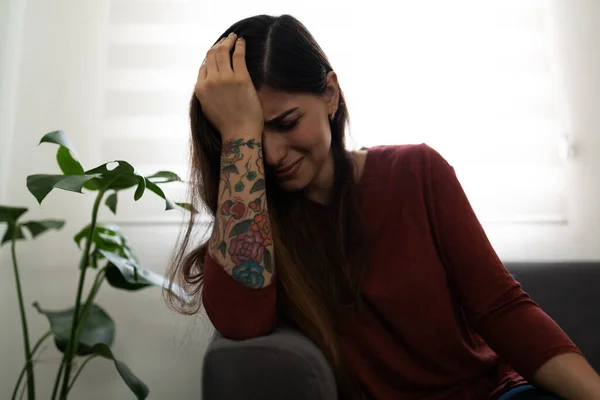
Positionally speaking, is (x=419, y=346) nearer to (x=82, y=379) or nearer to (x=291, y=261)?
(x=291, y=261)

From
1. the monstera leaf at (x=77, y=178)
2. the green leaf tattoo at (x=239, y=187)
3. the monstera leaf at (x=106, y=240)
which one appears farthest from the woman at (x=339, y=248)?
the monstera leaf at (x=106, y=240)

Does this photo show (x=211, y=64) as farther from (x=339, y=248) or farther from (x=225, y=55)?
(x=339, y=248)

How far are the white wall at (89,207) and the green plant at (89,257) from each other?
193mm

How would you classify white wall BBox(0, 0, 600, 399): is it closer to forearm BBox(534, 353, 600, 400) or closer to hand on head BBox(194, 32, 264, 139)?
hand on head BBox(194, 32, 264, 139)

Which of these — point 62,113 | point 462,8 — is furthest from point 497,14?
point 62,113

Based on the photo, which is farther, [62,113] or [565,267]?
[62,113]

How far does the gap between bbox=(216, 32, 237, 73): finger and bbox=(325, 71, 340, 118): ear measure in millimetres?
196

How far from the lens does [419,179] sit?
851 millimetres

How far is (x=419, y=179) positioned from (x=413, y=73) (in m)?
0.77

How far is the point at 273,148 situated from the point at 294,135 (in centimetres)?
4

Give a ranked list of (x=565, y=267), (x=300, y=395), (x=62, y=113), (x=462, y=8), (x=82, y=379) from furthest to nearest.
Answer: (x=462, y=8) < (x=62, y=113) < (x=82, y=379) < (x=565, y=267) < (x=300, y=395)

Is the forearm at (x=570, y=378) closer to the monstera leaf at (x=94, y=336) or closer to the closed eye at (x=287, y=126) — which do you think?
the closed eye at (x=287, y=126)

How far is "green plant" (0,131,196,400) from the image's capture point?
88 cm

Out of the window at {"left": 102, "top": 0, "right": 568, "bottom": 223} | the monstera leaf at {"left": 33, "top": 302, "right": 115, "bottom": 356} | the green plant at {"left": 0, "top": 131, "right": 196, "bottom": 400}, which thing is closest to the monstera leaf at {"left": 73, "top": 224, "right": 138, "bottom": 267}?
the green plant at {"left": 0, "top": 131, "right": 196, "bottom": 400}
